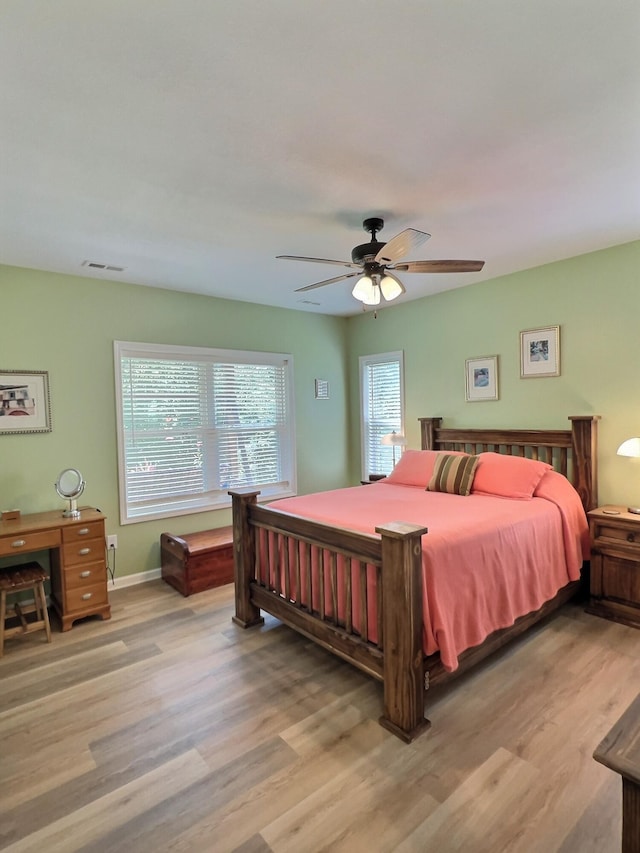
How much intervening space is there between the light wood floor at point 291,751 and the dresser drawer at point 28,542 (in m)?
0.61

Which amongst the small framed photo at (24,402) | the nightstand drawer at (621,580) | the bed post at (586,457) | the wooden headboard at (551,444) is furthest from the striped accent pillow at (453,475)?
the small framed photo at (24,402)

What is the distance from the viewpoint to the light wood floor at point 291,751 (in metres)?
1.56

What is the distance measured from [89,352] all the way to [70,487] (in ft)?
3.69

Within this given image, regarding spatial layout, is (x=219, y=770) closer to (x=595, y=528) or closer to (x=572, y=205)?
(x=595, y=528)

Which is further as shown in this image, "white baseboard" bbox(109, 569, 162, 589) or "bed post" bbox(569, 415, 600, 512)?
"white baseboard" bbox(109, 569, 162, 589)

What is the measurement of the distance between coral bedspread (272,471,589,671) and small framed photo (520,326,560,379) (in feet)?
3.04

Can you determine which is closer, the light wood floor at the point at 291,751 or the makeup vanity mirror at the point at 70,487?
the light wood floor at the point at 291,751

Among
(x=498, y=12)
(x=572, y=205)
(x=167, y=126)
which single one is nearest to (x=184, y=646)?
(x=167, y=126)

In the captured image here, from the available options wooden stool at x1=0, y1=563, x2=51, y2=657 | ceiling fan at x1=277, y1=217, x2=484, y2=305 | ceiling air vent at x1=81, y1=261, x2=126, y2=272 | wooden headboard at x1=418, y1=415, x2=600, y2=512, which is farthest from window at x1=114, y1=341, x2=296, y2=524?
ceiling fan at x1=277, y1=217, x2=484, y2=305

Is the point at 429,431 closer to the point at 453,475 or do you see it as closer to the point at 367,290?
the point at 453,475

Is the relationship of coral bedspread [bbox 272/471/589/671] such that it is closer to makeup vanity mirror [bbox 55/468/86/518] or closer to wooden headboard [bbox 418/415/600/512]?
wooden headboard [bbox 418/415/600/512]

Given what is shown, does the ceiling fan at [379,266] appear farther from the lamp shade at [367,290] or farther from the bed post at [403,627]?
the bed post at [403,627]

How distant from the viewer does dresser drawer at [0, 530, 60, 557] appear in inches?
112

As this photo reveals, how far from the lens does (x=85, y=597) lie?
3.13 m
